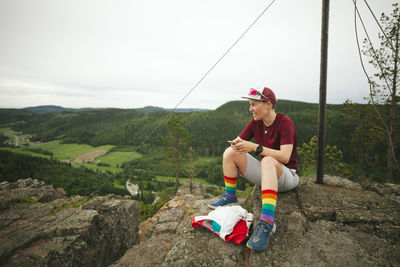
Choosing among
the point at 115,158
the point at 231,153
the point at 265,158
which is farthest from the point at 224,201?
the point at 115,158

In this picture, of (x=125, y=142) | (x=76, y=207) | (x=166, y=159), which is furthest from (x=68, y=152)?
(x=76, y=207)

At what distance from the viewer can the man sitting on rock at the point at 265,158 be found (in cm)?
275

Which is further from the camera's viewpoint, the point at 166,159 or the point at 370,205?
the point at 166,159

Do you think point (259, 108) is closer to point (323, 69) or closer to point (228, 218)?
point (228, 218)

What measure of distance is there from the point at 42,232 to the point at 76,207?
43.3 inches

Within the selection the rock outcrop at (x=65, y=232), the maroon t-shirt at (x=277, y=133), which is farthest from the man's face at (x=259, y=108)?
the rock outcrop at (x=65, y=232)

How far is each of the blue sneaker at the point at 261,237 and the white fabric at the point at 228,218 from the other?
1.02 feet

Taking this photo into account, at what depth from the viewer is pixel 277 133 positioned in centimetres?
352

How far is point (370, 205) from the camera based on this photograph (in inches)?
138

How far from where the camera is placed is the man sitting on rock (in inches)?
108

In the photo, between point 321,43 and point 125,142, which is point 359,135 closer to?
point 321,43

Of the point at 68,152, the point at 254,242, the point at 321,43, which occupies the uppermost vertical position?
the point at 321,43

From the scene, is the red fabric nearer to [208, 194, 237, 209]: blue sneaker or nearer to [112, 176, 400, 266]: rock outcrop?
[112, 176, 400, 266]: rock outcrop

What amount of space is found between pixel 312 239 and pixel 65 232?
4.44 m
